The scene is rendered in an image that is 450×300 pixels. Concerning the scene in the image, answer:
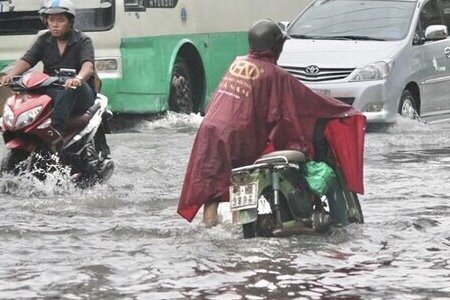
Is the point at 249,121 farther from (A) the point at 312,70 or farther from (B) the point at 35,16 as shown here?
(B) the point at 35,16

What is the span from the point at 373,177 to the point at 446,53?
5838 millimetres

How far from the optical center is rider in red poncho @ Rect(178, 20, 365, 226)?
25.6ft

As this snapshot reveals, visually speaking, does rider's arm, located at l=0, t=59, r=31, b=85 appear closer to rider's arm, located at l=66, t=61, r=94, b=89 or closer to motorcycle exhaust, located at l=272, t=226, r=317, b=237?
rider's arm, located at l=66, t=61, r=94, b=89

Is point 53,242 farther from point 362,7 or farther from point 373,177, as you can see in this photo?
point 362,7

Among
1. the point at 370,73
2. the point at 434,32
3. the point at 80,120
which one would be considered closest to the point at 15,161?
the point at 80,120

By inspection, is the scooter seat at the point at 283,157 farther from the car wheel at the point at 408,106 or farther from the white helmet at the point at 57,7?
the car wheel at the point at 408,106

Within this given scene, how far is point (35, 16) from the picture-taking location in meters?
15.7

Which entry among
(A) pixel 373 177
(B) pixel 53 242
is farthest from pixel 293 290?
(A) pixel 373 177

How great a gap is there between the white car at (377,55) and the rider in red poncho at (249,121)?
6956 millimetres

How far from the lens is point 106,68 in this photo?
1559 centimetres

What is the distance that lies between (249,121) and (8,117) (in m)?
2.88

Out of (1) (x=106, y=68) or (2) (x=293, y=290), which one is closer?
(2) (x=293, y=290)

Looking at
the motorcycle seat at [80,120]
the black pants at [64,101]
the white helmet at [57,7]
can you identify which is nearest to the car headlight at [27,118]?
the black pants at [64,101]

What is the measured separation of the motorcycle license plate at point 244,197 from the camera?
7.55 metres
